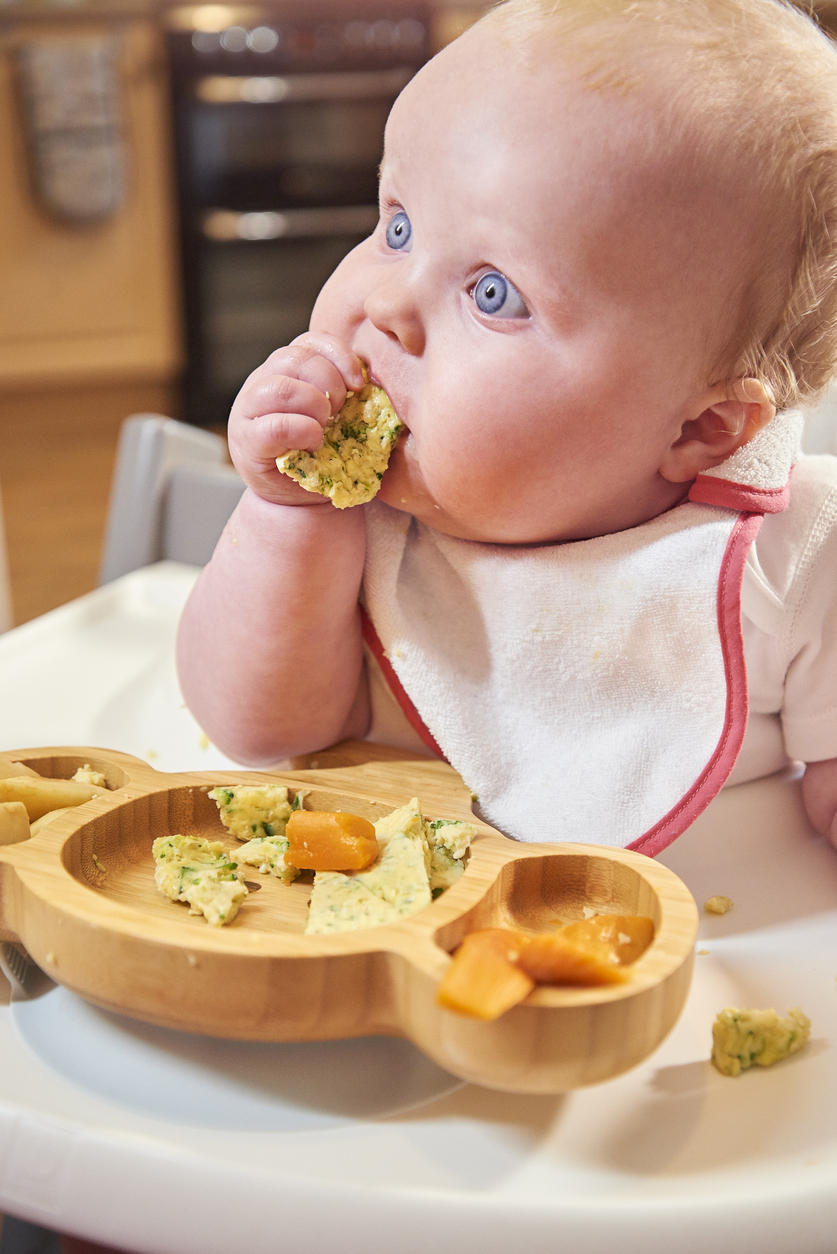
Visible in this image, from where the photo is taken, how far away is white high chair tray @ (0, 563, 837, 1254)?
1.24 feet

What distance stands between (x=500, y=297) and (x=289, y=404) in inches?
4.6

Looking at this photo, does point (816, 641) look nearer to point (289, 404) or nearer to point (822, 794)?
point (822, 794)

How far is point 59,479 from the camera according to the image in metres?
2.73

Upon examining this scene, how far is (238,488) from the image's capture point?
0.94 m

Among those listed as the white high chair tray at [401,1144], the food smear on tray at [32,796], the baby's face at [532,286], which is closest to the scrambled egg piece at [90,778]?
the food smear on tray at [32,796]

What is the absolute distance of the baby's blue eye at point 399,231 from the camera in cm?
55

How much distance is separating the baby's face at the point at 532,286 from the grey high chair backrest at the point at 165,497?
0.43 meters

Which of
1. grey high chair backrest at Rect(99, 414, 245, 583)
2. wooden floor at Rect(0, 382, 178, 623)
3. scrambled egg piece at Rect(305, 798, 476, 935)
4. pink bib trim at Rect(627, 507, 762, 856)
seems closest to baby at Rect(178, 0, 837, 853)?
pink bib trim at Rect(627, 507, 762, 856)

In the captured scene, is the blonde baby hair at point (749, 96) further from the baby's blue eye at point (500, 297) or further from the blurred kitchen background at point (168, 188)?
the blurred kitchen background at point (168, 188)

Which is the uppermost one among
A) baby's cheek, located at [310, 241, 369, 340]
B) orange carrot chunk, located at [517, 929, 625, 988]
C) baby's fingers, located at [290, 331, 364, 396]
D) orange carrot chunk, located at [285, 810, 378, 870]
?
baby's cheek, located at [310, 241, 369, 340]

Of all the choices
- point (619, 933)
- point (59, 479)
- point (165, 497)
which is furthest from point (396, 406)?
point (59, 479)

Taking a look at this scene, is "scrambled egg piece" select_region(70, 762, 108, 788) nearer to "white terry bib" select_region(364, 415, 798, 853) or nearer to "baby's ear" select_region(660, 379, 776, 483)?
"white terry bib" select_region(364, 415, 798, 853)

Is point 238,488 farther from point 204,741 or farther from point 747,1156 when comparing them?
point 747,1156

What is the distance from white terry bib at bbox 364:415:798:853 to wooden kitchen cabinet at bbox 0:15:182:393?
279cm
